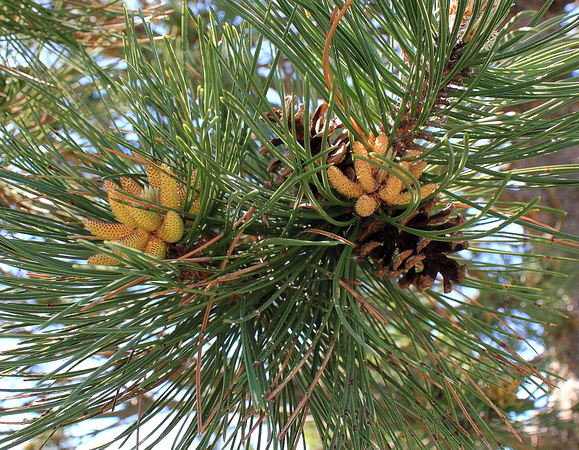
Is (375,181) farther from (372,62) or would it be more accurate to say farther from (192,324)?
(192,324)

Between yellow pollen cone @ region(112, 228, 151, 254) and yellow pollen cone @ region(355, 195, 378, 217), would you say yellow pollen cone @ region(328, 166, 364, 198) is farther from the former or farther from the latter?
yellow pollen cone @ region(112, 228, 151, 254)

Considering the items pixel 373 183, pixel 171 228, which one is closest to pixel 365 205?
pixel 373 183

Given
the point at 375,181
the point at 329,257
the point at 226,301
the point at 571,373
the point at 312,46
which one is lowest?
the point at 571,373

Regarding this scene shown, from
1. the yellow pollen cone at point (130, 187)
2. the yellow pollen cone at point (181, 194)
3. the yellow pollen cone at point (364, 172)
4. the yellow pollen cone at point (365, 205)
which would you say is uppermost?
the yellow pollen cone at point (364, 172)

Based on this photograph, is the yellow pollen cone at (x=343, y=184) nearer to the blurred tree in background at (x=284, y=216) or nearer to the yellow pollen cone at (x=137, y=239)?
the blurred tree in background at (x=284, y=216)

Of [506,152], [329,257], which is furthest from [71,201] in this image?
[506,152]

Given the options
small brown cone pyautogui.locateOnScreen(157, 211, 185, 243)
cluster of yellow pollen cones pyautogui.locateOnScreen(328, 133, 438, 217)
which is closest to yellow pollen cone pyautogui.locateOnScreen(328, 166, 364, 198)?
cluster of yellow pollen cones pyautogui.locateOnScreen(328, 133, 438, 217)

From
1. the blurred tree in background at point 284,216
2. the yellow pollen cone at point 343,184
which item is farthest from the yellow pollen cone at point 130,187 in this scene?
the yellow pollen cone at point 343,184
